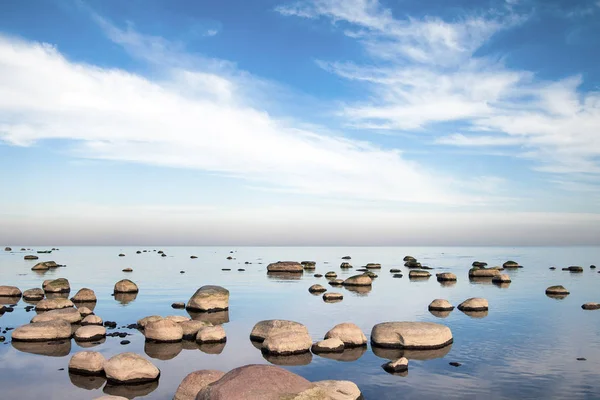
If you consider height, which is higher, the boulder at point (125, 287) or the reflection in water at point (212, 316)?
the boulder at point (125, 287)

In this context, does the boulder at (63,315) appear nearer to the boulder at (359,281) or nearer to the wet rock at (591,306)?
the boulder at (359,281)

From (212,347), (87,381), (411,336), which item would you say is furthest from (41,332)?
(411,336)

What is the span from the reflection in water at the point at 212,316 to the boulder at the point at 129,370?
1400 cm

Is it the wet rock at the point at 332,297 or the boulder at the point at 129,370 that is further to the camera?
the wet rock at the point at 332,297

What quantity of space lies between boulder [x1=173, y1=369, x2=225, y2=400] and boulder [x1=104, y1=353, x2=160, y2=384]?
10.1 ft

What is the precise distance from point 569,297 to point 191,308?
124ft

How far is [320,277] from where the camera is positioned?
73.8 metres

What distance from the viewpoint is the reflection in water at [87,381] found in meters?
19.0

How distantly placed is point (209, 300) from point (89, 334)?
1257cm

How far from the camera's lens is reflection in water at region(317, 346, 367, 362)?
23281mm

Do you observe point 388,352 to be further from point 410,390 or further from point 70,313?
point 70,313

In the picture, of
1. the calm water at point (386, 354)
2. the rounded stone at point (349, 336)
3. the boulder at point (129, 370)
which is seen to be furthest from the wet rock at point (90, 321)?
the rounded stone at point (349, 336)

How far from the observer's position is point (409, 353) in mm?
24469

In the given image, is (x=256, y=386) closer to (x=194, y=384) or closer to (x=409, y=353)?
(x=194, y=384)
